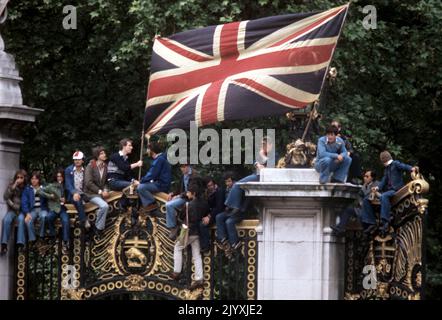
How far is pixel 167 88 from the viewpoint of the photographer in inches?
1085

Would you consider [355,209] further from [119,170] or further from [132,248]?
[119,170]

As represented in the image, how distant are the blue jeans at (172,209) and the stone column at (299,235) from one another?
4.74ft

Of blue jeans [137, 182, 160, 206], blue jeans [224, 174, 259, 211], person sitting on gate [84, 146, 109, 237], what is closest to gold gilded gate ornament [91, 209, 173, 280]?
person sitting on gate [84, 146, 109, 237]

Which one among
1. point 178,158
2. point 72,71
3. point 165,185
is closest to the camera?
point 165,185

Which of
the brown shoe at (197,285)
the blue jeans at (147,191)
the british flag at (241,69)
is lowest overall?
the brown shoe at (197,285)

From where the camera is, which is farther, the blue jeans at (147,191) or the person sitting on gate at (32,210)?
the person sitting on gate at (32,210)

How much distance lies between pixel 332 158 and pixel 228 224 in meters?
2.15

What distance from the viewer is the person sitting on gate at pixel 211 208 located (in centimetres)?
2752

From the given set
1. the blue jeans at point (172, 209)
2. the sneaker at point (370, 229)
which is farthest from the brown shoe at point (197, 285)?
the sneaker at point (370, 229)

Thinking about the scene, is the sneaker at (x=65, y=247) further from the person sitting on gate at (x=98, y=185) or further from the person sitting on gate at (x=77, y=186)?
the person sitting on gate at (x=98, y=185)

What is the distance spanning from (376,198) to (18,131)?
609 centimetres
